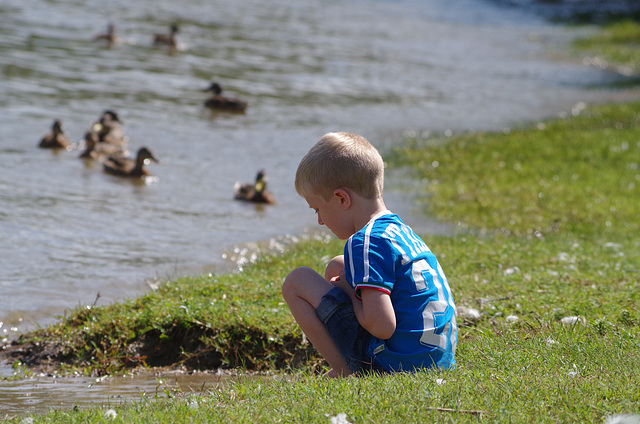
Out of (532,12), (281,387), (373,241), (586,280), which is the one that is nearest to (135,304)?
(281,387)

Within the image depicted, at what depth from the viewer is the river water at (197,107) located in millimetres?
9438

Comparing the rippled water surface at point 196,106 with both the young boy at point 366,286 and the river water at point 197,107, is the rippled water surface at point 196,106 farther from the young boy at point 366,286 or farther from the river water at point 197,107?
the young boy at point 366,286

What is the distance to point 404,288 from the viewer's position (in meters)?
4.49

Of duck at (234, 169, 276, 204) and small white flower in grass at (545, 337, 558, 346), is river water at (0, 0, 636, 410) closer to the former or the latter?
duck at (234, 169, 276, 204)

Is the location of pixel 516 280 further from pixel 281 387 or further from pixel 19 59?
pixel 19 59

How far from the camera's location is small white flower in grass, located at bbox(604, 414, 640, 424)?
11.9 ft

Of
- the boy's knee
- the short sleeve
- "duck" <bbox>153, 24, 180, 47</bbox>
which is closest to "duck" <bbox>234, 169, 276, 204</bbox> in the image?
the boy's knee

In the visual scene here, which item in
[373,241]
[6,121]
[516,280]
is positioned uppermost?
[373,241]

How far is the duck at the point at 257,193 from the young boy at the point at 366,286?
766 centimetres

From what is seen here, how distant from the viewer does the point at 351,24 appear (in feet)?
133

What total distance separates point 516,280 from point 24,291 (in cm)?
519

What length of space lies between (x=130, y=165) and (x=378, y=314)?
10.6 m

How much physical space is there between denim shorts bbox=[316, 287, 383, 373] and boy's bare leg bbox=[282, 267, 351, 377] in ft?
0.23

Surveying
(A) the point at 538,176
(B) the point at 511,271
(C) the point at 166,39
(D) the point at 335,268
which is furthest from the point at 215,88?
(D) the point at 335,268
